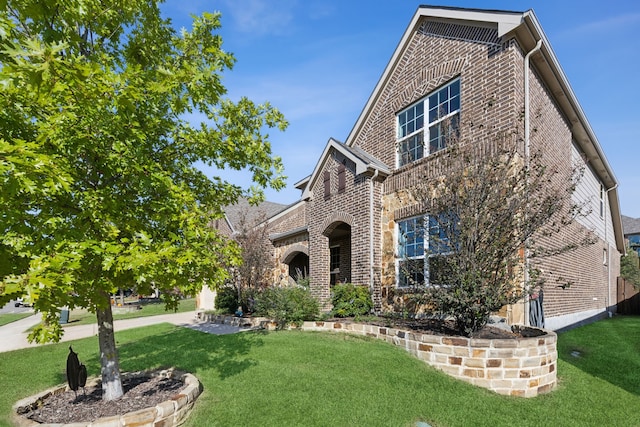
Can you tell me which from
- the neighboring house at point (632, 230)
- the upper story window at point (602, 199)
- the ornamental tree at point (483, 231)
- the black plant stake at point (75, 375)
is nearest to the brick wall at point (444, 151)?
the ornamental tree at point (483, 231)

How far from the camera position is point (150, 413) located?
4.18 metres

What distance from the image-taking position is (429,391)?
5219mm

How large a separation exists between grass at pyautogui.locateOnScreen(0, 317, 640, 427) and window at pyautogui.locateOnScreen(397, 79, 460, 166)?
5.32 metres

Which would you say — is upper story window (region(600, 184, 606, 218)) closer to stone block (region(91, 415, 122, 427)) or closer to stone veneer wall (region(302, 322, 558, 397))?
stone veneer wall (region(302, 322, 558, 397))

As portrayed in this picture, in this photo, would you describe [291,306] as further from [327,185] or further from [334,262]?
[334,262]

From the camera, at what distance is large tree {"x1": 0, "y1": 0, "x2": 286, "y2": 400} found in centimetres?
294

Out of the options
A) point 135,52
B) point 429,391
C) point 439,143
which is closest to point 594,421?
point 429,391

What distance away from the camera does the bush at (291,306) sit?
9695 millimetres

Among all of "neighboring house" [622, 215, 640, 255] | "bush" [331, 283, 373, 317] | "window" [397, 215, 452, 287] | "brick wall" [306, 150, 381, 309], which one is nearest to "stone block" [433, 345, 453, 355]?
"window" [397, 215, 452, 287]

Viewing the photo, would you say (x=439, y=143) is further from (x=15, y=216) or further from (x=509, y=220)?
(x=15, y=216)

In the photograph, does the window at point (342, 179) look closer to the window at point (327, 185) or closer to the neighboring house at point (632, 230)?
the window at point (327, 185)

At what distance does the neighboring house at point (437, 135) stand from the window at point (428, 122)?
3 centimetres

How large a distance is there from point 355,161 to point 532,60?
5110 millimetres

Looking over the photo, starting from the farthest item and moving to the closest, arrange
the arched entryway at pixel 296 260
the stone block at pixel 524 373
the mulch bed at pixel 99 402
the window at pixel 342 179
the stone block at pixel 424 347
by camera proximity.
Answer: the arched entryway at pixel 296 260
the window at pixel 342 179
the stone block at pixel 424 347
the stone block at pixel 524 373
the mulch bed at pixel 99 402
